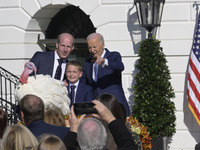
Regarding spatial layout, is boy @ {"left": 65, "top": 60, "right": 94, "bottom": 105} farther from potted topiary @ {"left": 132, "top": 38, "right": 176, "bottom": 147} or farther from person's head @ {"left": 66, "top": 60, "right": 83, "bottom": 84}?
potted topiary @ {"left": 132, "top": 38, "right": 176, "bottom": 147}

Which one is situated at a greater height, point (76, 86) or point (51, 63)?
point (51, 63)

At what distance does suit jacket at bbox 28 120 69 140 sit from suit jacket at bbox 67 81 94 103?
2851mm

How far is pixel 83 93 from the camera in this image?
26.4 feet

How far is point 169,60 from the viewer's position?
1090cm

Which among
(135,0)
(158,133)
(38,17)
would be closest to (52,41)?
(38,17)

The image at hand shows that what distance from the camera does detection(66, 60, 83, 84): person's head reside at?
7.82 m

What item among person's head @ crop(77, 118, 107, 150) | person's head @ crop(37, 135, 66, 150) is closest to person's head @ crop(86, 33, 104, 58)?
person's head @ crop(77, 118, 107, 150)

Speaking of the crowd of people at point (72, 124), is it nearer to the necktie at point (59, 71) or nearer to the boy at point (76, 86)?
the boy at point (76, 86)

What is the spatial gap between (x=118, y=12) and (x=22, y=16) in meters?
2.05

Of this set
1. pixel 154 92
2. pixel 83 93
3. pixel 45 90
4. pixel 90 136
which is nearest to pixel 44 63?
pixel 83 93

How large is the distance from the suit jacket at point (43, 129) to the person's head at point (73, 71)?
2.72m

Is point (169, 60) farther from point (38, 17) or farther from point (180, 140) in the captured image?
point (38, 17)

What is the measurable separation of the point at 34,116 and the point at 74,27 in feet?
23.4

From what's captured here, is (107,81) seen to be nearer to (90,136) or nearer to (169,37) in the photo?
A: (169,37)
